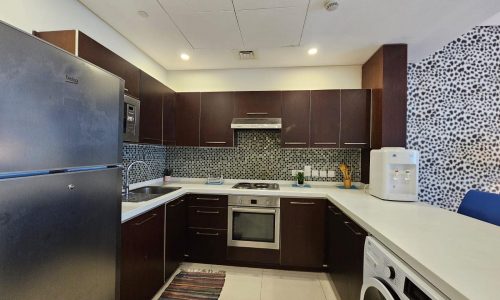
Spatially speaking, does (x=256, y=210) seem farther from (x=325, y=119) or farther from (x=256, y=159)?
(x=325, y=119)

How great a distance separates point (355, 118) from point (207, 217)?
6.89 ft

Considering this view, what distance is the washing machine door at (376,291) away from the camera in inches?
37.3

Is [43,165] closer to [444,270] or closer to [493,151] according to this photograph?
[444,270]

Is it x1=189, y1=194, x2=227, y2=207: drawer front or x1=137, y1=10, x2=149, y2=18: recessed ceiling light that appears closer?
x1=137, y1=10, x2=149, y2=18: recessed ceiling light

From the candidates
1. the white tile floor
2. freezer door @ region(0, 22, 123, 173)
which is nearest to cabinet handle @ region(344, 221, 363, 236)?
the white tile floor

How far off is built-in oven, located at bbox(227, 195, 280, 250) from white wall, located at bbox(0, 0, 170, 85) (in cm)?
196

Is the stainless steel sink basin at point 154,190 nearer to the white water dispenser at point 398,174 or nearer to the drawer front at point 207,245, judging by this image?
the drawer front at point 207,245

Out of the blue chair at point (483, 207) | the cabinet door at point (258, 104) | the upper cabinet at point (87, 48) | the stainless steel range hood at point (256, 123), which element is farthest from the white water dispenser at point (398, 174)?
the upper cabinet at point (87, 48)

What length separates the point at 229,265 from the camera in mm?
2477

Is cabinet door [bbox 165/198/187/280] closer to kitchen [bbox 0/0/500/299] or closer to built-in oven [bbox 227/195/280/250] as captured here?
kitchen [bbox 0/0/500/299]

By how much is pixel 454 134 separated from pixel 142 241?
3609 mm

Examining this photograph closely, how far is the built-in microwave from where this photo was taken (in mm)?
1631

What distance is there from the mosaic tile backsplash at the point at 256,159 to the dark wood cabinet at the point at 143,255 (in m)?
1.13

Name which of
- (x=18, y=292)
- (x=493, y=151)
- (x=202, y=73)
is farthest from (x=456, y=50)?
(x=18, y=292)
